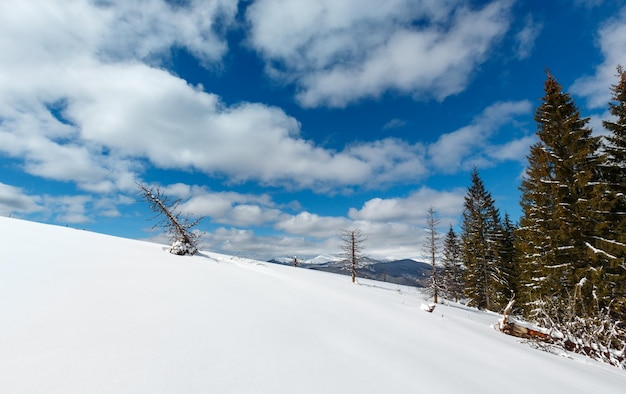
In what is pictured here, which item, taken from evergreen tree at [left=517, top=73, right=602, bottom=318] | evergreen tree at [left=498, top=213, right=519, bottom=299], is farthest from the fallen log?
evergreen tree at [left=498, top=213, right=519, bottom=299]

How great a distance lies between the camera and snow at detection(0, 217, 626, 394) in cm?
220

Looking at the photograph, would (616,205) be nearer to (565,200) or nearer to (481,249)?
(565,200)

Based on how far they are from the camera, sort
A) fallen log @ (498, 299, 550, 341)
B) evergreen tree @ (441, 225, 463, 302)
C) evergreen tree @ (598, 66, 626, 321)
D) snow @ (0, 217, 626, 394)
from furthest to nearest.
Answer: evergreen tree @ (441, 225, 463, 302)
evergreen tree @ (598, 66, 626, 321)
fallen log @ (498, 299, 550, 341)
snow @ (0, 217, 626, 394)

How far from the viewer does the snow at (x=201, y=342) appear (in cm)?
220

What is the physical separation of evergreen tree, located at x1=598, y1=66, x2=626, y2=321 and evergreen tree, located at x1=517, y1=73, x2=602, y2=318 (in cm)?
42

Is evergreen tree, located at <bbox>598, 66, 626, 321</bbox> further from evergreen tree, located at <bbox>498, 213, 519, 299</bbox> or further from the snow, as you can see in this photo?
evergreen tree, located at <bbox>498, 213, 519, 299</bbox>

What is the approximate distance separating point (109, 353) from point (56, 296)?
1.62 metres

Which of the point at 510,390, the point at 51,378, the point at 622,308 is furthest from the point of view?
the point at 622,308

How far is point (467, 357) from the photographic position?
4.44 meters

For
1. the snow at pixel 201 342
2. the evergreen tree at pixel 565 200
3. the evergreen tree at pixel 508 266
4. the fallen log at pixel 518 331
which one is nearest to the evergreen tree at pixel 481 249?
the evergreen tree at pixel 508 266

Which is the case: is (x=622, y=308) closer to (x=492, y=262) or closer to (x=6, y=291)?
(x=492, y=262)

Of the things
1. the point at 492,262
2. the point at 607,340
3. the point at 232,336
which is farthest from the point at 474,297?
the point at 232,336

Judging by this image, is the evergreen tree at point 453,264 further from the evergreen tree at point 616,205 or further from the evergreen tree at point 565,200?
the evergreen tree at point 616,205

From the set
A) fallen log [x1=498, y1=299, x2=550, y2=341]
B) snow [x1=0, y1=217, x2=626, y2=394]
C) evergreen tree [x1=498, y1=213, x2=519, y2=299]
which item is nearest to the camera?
snow [x1=0, y1=217, x2=626, y2=394]
